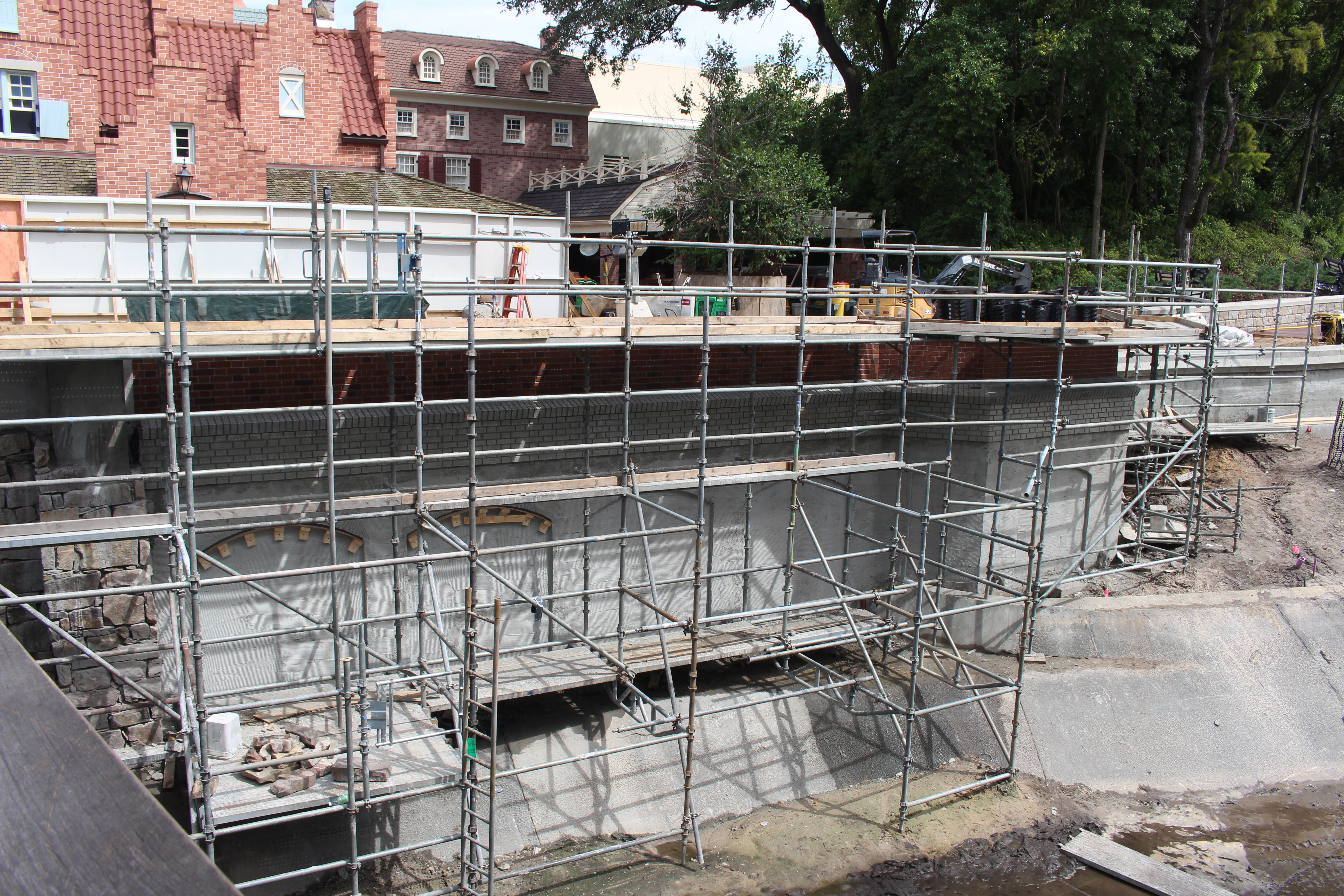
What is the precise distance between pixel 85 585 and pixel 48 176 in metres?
12.7

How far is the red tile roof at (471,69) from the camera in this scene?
37250 mm

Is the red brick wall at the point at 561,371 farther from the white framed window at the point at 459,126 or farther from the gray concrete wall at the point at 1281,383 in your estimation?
the white framed window at the point at 459,126

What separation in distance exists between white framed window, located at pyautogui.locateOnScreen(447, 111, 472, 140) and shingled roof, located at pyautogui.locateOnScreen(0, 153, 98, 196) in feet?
59.8

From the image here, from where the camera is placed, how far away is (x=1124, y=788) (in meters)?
12.7

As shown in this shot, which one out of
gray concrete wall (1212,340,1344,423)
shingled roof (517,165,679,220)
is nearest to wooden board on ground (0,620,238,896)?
gray concrete wall (1212,340,1344,423)

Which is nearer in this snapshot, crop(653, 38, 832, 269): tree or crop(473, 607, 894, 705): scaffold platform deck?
crop(473, 607, 894, 705): scaffold platform deck

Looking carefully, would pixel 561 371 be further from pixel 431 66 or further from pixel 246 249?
pixel 431 66

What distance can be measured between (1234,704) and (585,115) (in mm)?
32544

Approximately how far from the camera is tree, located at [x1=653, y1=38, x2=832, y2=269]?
24.8 metres

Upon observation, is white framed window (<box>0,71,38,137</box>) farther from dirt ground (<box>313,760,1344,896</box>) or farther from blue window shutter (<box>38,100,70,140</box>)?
dirt ground (<box>313,760,1344,896</box>)

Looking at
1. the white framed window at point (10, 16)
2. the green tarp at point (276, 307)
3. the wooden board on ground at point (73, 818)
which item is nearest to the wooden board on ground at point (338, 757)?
the green tarp at point (276, 307)

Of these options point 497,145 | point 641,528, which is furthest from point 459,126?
point 641,528

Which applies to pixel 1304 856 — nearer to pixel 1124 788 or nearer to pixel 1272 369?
pixel 1124 788

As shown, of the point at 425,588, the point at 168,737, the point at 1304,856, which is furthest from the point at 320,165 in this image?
the point at 1304,856
